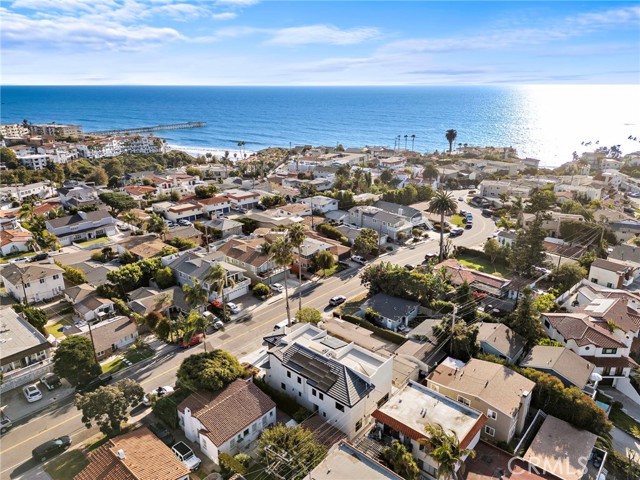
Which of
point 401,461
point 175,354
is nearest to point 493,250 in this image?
point 401,461

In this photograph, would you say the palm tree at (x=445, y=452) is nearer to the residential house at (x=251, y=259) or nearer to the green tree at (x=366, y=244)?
the residential house at (x=251, y=259)

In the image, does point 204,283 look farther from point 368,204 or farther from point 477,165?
point 477,165

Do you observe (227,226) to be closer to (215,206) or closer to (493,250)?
(215,206)

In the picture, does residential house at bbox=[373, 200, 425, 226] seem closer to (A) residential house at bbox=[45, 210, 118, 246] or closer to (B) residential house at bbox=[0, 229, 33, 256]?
(A) residential house at bbox=[45, 210, 118, 246]

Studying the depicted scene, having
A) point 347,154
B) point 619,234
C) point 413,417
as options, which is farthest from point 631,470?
point 347,154

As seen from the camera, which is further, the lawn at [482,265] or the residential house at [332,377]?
the lawn at [482,265]

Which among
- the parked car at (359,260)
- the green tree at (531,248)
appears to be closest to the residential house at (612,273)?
the green tree at (531,248)

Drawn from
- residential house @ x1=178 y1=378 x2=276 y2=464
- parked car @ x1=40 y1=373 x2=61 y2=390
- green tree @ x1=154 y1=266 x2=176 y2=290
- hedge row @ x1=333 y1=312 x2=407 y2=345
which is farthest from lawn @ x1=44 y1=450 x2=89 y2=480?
hedge row @ x1=333 y1=312 x2=407 y2=345
